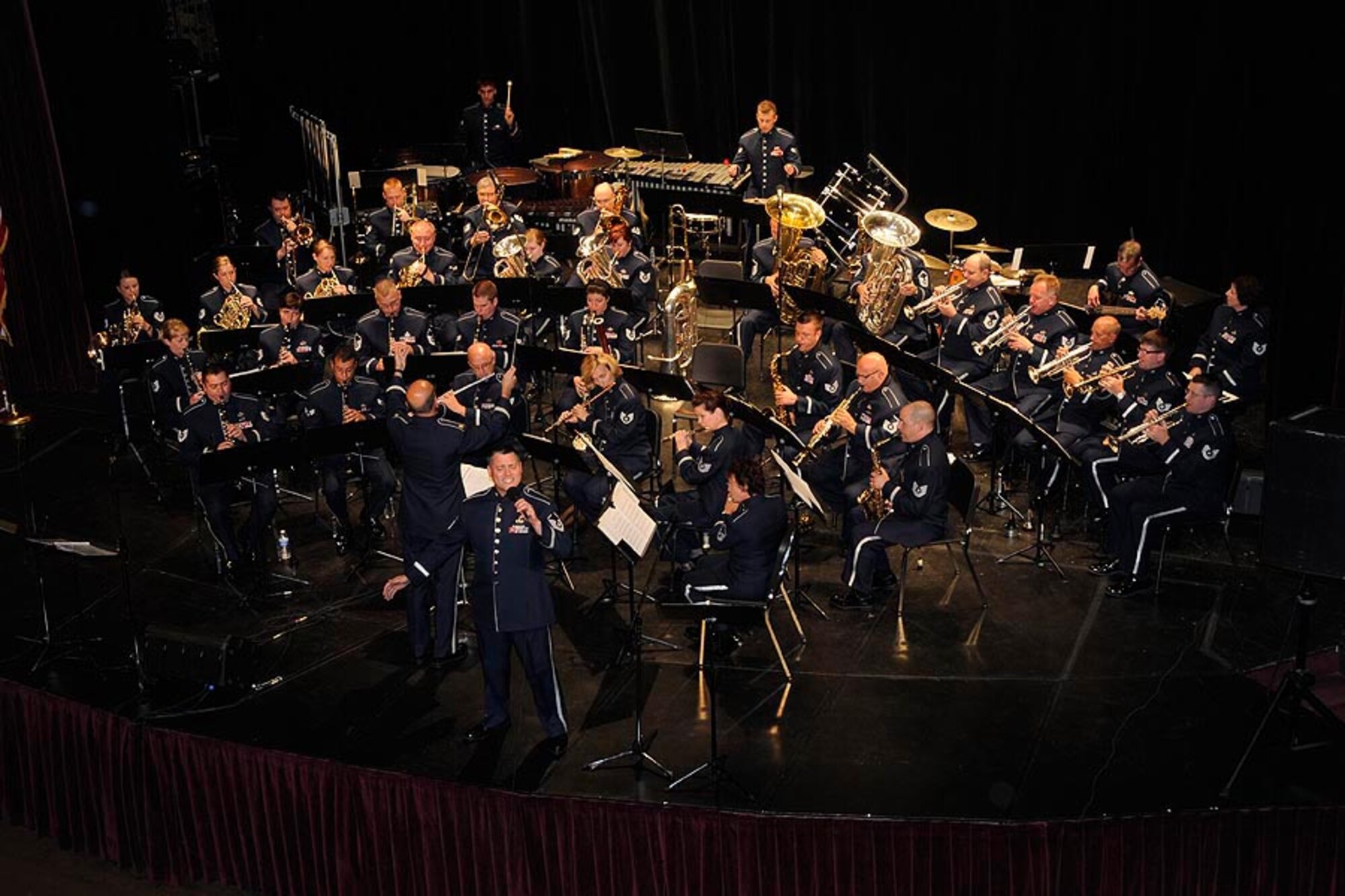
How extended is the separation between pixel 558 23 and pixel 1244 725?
47.0 ft

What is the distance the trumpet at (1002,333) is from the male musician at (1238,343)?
142 centimetres

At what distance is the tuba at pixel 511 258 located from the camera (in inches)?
564

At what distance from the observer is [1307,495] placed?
8.15 m

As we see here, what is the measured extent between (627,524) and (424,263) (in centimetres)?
672

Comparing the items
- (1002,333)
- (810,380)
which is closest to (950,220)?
(1002,333)

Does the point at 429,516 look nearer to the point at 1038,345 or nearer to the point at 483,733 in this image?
the point at 483,733

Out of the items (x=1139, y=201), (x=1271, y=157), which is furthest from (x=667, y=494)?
(x=1139, y=201)

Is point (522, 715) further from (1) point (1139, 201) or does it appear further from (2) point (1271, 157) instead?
(1) point (1139, 201)

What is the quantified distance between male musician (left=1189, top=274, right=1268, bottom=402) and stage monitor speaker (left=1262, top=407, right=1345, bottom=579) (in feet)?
12.7

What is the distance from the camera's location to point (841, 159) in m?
17.9

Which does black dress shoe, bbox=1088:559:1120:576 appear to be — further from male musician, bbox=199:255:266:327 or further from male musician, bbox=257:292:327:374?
male musician, bbox=199:255:266:327

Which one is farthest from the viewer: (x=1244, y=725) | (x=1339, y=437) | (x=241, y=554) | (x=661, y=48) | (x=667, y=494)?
(x=661, y=48)

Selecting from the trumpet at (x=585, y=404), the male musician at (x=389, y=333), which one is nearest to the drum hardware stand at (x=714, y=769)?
the trumpet at (x=585, y=404)

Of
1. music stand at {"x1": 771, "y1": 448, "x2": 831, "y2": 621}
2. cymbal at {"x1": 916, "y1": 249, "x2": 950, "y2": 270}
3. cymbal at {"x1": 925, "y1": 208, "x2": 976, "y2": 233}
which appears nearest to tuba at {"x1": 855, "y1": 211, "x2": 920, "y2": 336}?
cymbal at {"x1": 925, "y1": 208, "x2": 976, "y2": 233}
